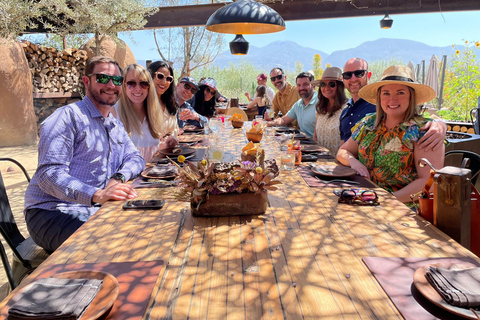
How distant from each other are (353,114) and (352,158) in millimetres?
1259

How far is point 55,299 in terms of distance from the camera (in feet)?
3.40

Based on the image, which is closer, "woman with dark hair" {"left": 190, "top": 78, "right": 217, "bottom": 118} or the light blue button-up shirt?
the light blue button-up shirt

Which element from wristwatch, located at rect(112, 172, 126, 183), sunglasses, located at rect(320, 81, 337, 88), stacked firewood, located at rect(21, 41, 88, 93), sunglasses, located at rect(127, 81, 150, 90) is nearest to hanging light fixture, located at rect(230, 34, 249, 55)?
sunglasses, located at rect(320, 81, 337, 88)

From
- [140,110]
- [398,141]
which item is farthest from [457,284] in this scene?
[140,110]

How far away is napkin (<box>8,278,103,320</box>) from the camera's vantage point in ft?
3.20

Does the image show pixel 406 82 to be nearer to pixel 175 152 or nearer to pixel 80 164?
pixel 175 152

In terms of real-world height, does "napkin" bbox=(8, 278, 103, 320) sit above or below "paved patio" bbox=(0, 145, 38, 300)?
above

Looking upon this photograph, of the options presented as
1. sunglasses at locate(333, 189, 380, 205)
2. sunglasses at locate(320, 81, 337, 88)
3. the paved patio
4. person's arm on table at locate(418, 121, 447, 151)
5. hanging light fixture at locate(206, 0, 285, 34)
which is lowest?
the paved patio

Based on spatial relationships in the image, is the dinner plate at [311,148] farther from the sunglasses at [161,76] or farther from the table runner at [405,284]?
the table runner at [405,284]

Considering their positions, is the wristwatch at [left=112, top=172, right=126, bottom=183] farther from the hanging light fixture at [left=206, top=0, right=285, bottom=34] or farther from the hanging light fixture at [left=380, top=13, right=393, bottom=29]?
the hanging light fixture at [left=380, top=13, right=393, bottom=29]

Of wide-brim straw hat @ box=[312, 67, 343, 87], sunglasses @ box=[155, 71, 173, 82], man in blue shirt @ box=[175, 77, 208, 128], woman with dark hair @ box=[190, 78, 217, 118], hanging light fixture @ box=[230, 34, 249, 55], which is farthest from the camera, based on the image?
hanging light fixture @ box=[230, 34, 249, 55]

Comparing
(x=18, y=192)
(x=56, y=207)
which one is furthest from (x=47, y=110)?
(x=56, y=207)

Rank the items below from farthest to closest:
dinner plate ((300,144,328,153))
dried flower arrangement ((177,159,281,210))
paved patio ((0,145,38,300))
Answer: paved patio ((0,145,38,300)) < dinner plate ((300,144,328,153)) < dried flower arrangement ((177,159,281,210))

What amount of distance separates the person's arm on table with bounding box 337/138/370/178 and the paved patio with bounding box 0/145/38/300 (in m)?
2.65
